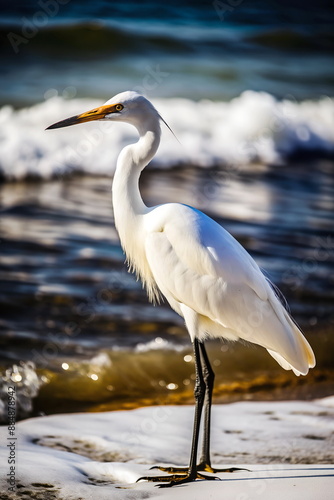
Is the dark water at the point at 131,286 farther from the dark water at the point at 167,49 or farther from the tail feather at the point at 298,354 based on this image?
the tail feather at the point at 298,354

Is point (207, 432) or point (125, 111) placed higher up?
point (125, 111)

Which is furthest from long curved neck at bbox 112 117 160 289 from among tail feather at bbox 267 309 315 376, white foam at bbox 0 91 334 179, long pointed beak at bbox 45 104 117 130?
white foam at bbox 0 91 334 179

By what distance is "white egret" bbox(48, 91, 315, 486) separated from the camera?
2.57 metres

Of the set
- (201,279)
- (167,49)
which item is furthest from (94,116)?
(167,49)

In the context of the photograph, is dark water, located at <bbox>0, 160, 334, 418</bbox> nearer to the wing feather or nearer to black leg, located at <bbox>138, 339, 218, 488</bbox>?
black leg, located at <bbox>138, 339, 218, 488</bbox>

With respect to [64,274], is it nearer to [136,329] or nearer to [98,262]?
[98,262]

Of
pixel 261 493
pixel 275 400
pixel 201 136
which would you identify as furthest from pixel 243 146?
pixel 261 493

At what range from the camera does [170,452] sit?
2.99 meters

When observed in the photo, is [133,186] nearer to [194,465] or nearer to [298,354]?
[298,354]

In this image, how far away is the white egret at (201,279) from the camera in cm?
257

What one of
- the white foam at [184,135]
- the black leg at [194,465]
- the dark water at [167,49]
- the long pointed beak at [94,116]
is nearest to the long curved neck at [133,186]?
the long pointed beak at [94,116]

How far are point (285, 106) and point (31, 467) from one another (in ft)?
22.0

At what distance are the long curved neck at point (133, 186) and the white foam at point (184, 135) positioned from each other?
4.60 meters

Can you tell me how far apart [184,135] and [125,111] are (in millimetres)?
5337
